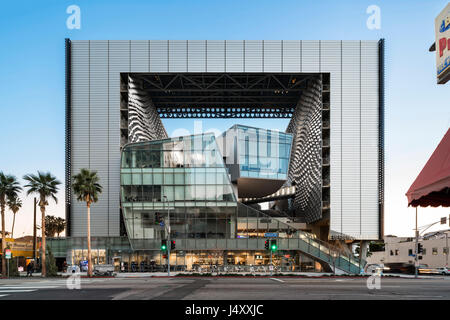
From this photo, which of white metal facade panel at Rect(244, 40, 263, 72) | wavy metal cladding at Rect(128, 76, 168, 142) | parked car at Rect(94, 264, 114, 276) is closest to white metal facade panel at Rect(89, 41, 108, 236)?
wavy metal cladding at Rect(128, 76, 168, 142)

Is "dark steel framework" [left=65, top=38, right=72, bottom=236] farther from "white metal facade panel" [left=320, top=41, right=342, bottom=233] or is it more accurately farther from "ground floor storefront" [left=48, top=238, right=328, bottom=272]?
"white metal facade panel" [left=320, top=41, right=342, bottom=233]

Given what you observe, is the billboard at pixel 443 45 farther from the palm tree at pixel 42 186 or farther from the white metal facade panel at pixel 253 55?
the white metal facade panel at pixel 253 55

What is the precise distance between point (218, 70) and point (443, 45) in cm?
6166

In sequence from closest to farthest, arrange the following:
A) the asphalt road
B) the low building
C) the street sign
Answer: the asphalt road → the street sign → the low building

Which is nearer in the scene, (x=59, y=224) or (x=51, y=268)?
(x=51, y=268)

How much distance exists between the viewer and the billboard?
5.99 m

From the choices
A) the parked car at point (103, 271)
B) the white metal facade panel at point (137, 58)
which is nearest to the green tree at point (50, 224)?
the white metal facade panel at point (137, 58)

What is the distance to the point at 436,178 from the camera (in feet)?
18.4

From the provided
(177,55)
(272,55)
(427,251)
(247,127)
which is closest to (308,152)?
(247,127)

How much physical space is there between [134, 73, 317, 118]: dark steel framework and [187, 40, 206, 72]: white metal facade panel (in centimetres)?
285

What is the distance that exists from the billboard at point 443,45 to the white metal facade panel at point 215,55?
6150 centimetres

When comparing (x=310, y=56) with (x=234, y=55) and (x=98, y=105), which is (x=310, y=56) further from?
(x=98, y=105)

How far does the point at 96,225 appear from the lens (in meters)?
64.2
